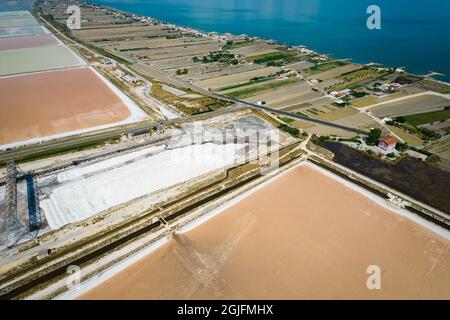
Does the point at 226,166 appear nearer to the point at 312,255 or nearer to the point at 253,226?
the point at 253,226

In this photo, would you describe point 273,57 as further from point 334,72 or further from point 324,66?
point 334,72

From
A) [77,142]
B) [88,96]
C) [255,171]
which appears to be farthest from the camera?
[88,96]

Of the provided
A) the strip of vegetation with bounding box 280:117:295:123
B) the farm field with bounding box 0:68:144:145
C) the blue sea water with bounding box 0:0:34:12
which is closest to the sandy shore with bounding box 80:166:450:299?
the strip of vegetation with bounding box 280:117:295:123

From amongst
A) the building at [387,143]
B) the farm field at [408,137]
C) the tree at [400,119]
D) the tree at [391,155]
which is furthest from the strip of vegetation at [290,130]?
the tree at [400,119]

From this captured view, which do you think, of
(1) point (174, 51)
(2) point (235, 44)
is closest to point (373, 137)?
(1) point (174, 51)

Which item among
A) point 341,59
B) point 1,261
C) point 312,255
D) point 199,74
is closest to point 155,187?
point 1,261
